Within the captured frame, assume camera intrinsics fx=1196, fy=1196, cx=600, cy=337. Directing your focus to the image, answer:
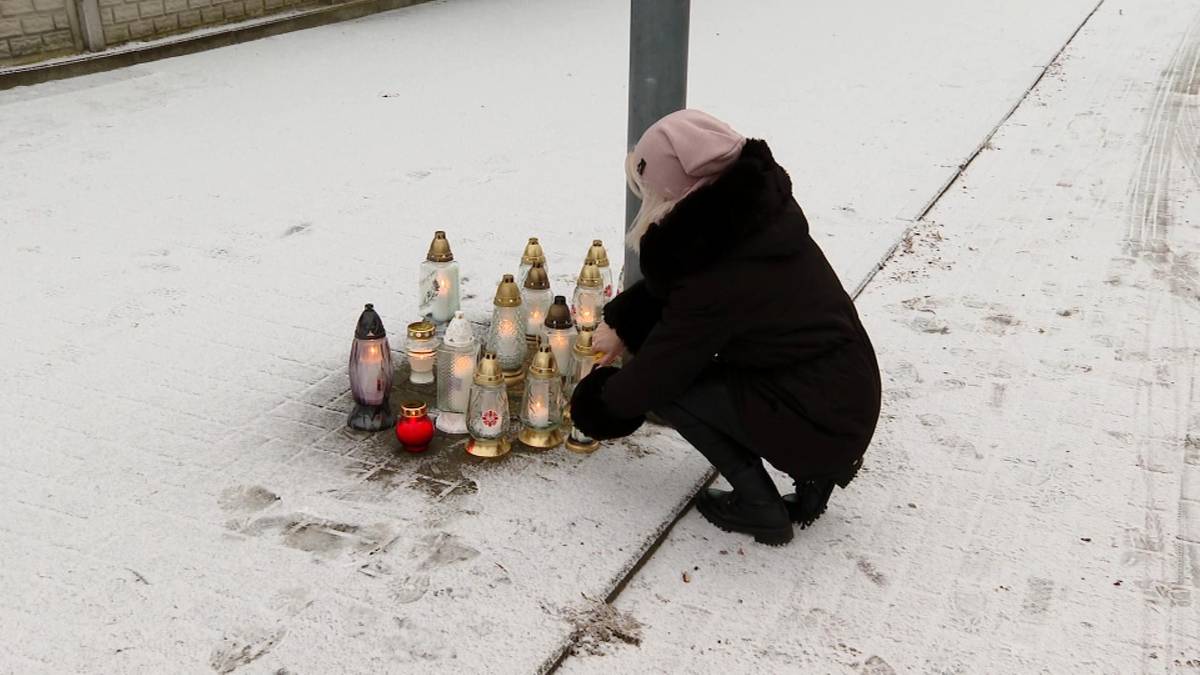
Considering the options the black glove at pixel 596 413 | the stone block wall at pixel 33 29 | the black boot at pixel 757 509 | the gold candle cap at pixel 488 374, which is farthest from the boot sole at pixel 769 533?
the stone block wall at pixel 33 29

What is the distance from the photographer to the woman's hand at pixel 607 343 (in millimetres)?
3494

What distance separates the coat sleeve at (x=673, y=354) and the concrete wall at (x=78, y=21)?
6893 mm

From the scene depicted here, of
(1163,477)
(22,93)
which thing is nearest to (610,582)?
(1163,477)

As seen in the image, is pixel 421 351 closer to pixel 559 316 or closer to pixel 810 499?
pixel 559 316

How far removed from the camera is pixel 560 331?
390cm

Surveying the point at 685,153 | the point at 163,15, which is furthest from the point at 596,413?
the point at 163,15

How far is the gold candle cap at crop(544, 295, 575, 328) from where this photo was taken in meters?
3.90

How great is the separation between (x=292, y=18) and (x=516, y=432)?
7.74 m

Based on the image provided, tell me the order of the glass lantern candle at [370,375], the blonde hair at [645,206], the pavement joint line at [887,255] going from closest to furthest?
the pavement joint line at [887,255]
the blonde hair at [645,206]
the glass lantern candle at [370,375]

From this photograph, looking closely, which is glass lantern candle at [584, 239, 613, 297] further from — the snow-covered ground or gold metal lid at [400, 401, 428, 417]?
gold metal lid at [400, 401, 428, 417]

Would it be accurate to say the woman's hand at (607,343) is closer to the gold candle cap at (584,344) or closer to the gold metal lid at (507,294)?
the gold candle cap at (584,344)

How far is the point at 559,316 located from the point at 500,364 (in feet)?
0.82

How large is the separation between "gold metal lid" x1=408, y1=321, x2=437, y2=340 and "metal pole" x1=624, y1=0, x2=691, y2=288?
84cm

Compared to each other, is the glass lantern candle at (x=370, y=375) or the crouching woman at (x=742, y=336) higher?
the crouching woman at (x=742, y=336)
